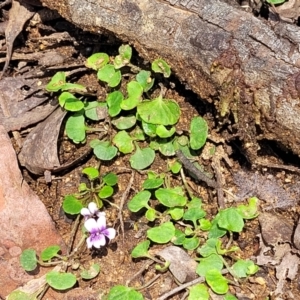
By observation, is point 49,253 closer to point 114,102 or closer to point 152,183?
point 152,183

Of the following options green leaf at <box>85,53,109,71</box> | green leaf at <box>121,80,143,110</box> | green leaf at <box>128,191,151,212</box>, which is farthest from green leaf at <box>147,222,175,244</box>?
green leaf at <box>85,53,109,71</box>

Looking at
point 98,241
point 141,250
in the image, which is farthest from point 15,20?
point 141,250

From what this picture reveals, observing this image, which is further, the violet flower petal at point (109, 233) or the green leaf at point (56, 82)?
the green leaf at point (56, 82)

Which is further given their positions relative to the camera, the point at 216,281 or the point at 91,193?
the point at 91,193

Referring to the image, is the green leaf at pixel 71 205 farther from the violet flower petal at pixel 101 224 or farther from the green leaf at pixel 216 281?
the green leaf at pixel 216 281

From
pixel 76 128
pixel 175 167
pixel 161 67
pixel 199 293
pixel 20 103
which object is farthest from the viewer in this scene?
pixel 20 103

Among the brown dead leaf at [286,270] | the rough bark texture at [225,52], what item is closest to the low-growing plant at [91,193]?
the rough bark texture at [225,52]
